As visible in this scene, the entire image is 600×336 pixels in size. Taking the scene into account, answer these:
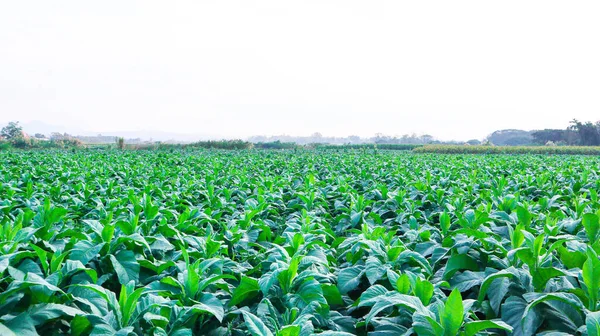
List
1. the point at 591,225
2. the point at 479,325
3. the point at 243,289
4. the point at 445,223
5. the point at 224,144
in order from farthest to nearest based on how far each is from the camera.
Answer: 1. the point at 224,144
2. the point at 445,223
3. the point at 591,225
4. the point at 243,289
5. the point at 479,325

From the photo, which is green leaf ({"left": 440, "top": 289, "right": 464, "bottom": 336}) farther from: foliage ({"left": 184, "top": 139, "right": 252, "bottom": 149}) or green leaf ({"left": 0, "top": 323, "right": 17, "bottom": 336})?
foliage ({"left": 184, "top": 139, "right": 252, "bottom": 149})

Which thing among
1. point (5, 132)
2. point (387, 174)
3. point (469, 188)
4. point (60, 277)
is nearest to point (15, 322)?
point (60, 277)

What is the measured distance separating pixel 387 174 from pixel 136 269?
8.68 m

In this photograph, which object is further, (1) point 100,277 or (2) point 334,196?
(2) point 334,196

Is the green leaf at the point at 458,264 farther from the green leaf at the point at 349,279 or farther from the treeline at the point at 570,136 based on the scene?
the treeline at the point at 570,136

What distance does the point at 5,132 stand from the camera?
284 ft

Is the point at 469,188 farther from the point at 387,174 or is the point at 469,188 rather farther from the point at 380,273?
the point at 380,273

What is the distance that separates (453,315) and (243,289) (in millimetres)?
1067

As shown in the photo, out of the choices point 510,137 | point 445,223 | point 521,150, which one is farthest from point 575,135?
point 445,223

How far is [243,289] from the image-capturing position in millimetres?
2119

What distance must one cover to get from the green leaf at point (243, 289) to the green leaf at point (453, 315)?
98cm

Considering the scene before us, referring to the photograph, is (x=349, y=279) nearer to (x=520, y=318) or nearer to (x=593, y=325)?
(x=520, y=318)

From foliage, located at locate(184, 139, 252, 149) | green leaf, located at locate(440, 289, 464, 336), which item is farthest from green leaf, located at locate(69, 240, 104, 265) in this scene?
foliage, located at locate(184, 139, 252, 149)

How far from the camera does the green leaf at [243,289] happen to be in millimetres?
2113
